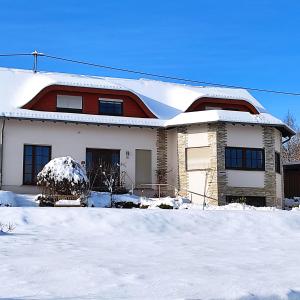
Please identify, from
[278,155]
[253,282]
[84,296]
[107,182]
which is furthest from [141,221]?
[278,155]

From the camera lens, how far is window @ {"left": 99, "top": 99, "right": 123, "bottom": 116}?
22781 millimetres

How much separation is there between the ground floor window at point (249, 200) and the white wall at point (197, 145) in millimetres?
1168

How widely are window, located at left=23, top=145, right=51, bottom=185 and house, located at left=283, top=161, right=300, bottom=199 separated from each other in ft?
49.5

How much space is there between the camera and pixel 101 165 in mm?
21375

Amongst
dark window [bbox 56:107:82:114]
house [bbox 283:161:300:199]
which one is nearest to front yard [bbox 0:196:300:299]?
dark window [bbox 56:107:82:114]

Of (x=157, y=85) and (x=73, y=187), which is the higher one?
(x=157, y=85)

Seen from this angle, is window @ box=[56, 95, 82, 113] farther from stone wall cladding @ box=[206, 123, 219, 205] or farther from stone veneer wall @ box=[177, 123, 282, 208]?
stone wall cladding @ box=[206, 123, 219, 205]

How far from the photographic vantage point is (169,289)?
228 inches

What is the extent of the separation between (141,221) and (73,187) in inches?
243

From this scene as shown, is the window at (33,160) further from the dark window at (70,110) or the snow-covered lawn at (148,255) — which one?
the snow-covered lawn at (148,255)

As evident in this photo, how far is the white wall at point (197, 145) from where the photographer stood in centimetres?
2119

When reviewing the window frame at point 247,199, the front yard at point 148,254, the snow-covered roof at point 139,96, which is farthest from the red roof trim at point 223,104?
the front yard at point 148,254

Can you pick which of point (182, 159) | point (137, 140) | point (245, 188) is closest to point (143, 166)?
point (137, 140)

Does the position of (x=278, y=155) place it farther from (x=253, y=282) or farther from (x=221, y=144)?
(x=253, y=282)
